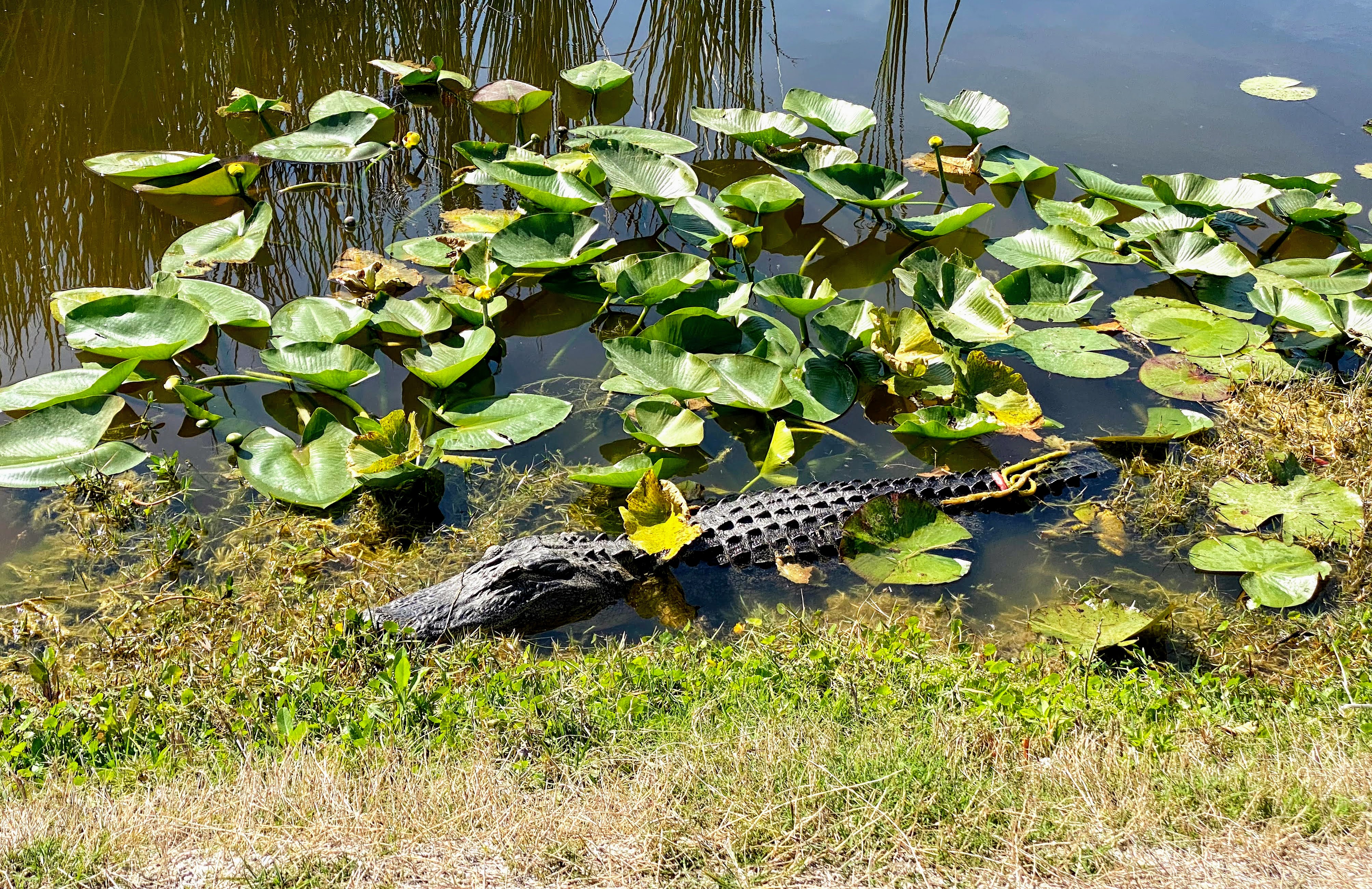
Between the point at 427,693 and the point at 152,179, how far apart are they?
290cm

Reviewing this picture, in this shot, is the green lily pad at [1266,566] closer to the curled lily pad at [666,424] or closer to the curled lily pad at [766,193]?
the curled lily pad at [666,424]

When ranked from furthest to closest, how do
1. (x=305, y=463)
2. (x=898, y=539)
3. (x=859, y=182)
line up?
(x=859, y=182) < (x=305, y=463) < (x=898, y=539)

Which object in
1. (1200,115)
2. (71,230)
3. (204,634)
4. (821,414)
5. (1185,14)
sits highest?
(1185,14)

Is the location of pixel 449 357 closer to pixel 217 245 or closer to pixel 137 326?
pixel 137 326

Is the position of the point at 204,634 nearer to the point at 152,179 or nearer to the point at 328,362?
the point at 328,362

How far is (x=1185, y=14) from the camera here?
20.0 feet

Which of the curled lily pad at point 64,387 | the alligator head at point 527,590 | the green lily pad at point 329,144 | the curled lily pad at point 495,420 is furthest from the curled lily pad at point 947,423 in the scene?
the green lily pad at point 329,144

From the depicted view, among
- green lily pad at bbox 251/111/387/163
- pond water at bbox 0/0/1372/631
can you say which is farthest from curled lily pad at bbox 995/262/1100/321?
green lily pad at bbox 251/111/387/163

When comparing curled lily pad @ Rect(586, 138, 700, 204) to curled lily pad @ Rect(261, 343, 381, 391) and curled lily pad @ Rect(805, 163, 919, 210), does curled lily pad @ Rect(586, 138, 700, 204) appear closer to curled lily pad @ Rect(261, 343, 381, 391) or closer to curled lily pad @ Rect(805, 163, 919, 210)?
curled lily pad @ Rect(805, 163, 919, 210)

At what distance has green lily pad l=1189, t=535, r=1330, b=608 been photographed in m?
2.58

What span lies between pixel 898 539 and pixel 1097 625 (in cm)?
57

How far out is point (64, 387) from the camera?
3.00 m

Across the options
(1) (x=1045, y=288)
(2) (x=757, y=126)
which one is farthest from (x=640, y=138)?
(1) (x=1045, y=288)

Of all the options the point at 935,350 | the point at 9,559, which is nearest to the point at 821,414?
the point at 935,350
